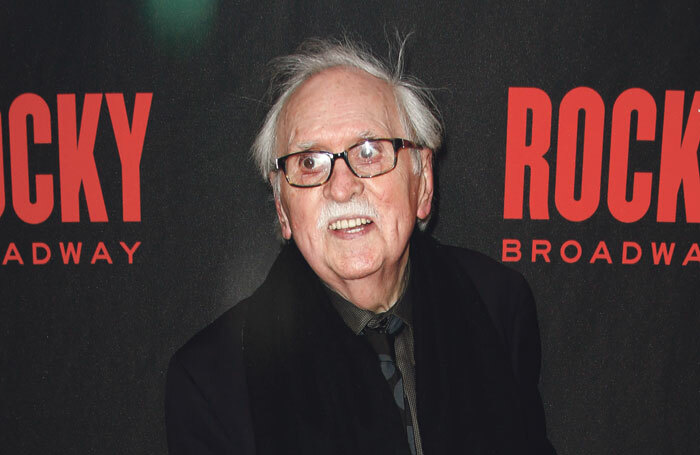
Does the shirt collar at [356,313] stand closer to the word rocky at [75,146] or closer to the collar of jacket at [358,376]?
the collar of jacket at [358,376]

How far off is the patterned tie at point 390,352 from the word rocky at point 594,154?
1.68 feet

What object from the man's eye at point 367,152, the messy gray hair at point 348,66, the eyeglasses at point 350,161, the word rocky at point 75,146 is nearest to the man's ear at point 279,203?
the messy gray hair at point 348,66

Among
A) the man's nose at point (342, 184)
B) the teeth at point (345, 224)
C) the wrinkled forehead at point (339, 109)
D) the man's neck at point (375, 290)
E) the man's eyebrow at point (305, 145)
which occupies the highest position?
the wrinkled forehead at point (339, 109)

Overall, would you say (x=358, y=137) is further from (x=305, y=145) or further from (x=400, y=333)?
(x=400, y=333)

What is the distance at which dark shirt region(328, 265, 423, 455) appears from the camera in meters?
1.20

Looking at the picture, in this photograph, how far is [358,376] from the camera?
114cm

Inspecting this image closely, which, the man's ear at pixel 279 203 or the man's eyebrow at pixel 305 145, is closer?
the man's eyebrow at pixel 305 145

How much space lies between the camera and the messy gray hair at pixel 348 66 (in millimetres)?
1261

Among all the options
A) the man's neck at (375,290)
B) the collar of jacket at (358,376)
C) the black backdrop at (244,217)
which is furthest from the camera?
the black backdrop at (244,217)

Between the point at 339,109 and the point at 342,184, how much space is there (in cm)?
18

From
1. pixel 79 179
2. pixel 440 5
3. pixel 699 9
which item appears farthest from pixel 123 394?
pixel 699 9

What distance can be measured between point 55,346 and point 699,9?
6.94 ft

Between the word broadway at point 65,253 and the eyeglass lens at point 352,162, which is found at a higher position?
the eyeglass lens at point 352,162

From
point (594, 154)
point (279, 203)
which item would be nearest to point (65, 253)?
point (279, 203)
